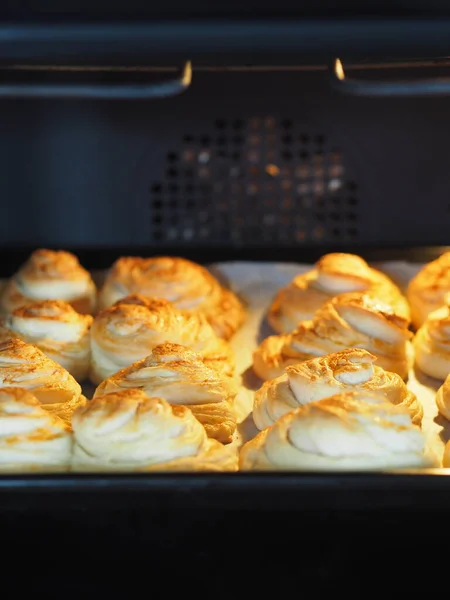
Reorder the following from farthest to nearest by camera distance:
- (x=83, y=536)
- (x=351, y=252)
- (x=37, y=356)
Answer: (x=351, y=252) → (x=37, y=356) → (x=83, y=536)

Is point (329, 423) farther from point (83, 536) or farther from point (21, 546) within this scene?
point (21, 546)

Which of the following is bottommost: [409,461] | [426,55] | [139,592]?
[139,592]

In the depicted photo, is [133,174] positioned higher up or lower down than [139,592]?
higher up

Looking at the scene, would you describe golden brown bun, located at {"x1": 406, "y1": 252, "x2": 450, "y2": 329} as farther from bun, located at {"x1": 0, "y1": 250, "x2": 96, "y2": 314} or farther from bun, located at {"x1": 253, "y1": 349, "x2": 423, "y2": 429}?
bun, located at {"x1": 0, "y1": 250, "x2": 96, "y2": 314}

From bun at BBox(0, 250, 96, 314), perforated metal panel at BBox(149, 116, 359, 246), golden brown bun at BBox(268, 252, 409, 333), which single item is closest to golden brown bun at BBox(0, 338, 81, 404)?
bun at BBox(0, 250, 96, 314)

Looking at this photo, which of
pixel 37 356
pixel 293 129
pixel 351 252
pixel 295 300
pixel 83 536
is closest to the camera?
pixel 83 536

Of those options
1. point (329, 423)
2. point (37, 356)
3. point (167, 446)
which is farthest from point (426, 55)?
point (37, 356)
